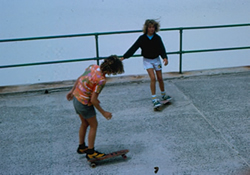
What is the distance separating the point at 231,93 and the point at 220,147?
2.05 m

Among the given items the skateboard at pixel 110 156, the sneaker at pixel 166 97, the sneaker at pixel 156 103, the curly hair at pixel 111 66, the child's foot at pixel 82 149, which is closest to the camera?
the curly hair at pixel 111 66

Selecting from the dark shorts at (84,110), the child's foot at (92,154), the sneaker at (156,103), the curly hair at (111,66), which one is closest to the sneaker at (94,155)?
the child's foot at (92,154)

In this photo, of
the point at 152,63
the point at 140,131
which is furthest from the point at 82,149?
the point at 152,63

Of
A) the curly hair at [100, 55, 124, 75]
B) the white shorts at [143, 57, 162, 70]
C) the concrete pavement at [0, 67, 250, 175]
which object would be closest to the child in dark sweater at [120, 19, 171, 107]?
the white shorts at [143, 57, 162, 70]

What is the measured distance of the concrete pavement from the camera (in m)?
3.95

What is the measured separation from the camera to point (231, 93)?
6.10 m

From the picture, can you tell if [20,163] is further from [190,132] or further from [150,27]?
[150,27]

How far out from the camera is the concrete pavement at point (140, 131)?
3945 mm

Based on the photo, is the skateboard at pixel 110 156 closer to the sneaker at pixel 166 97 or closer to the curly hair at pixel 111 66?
the curly hair at pixel 111 66

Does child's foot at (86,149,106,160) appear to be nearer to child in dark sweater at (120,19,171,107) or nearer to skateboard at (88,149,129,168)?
skateboard at (88,149,129,168)

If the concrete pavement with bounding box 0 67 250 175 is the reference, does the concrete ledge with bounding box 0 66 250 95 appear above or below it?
above

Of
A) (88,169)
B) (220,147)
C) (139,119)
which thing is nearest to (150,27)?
(139,119)

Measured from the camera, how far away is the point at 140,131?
4.79 metres

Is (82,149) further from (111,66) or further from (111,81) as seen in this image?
(111,81)
